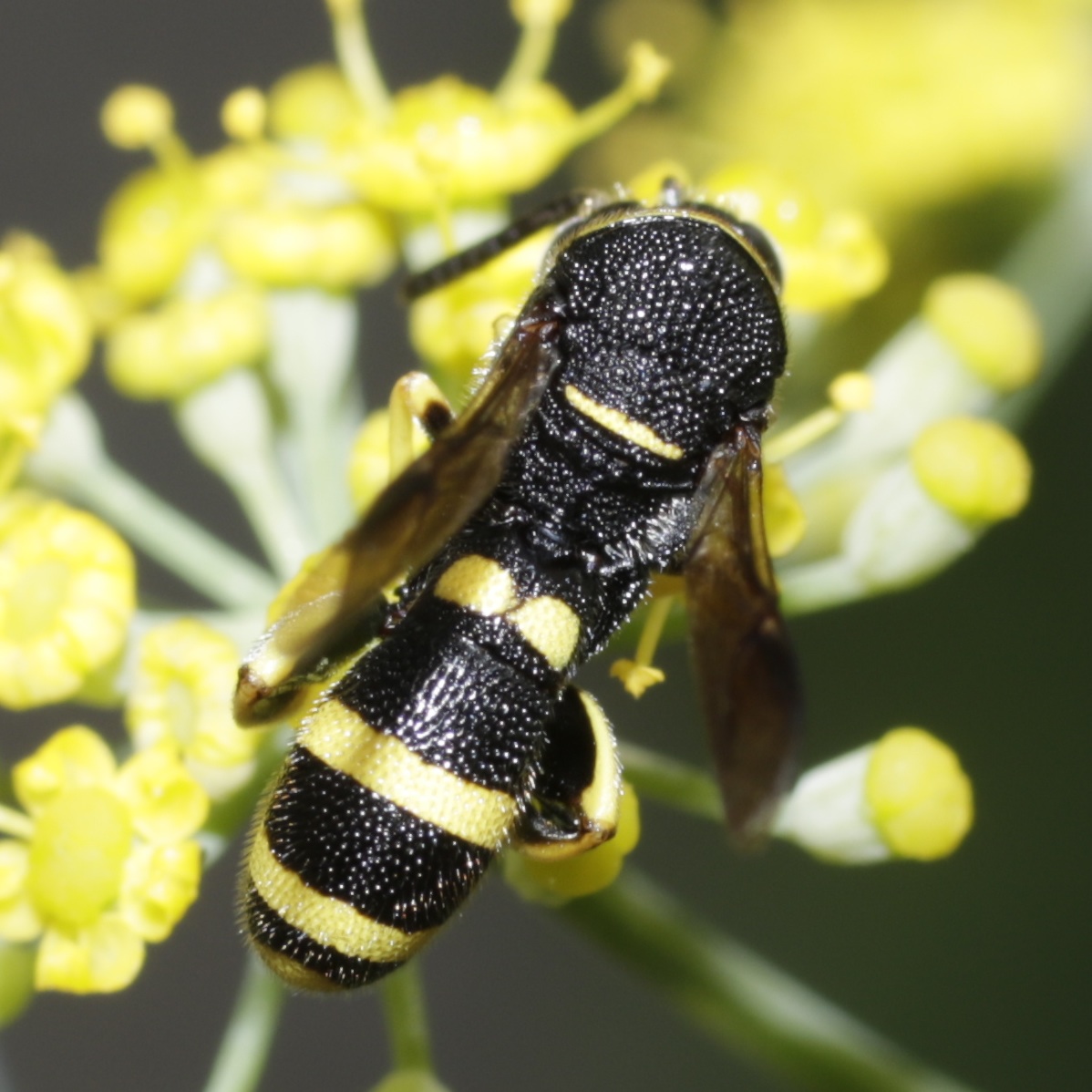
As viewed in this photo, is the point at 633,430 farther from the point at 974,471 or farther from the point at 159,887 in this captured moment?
the point at 159,887

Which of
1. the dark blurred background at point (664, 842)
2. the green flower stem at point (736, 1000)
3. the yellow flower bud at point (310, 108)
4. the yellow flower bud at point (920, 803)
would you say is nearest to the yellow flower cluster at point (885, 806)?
the yellow flower bud at point (920, 803)

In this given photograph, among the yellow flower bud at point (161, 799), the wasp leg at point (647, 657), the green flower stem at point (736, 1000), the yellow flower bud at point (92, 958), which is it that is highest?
the wasp leg at point (647, 657)

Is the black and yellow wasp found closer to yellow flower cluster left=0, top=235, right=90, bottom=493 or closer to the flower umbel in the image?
the flower umbel

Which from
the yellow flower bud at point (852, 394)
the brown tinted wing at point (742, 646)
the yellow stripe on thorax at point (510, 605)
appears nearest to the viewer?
the brown tinted wing at point (742, 646)

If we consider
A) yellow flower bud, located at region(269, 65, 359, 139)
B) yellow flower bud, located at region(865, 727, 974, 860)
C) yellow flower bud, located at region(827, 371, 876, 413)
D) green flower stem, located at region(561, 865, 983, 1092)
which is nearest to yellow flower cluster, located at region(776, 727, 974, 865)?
yellow flower bud, located at region(865, 727, 974, 860)

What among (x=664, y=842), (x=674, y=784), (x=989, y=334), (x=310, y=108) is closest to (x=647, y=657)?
(x=674, y=784)

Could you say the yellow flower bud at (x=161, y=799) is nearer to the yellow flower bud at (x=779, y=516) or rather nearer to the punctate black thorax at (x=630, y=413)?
the punctate black thorax at (x=630, y=413)
